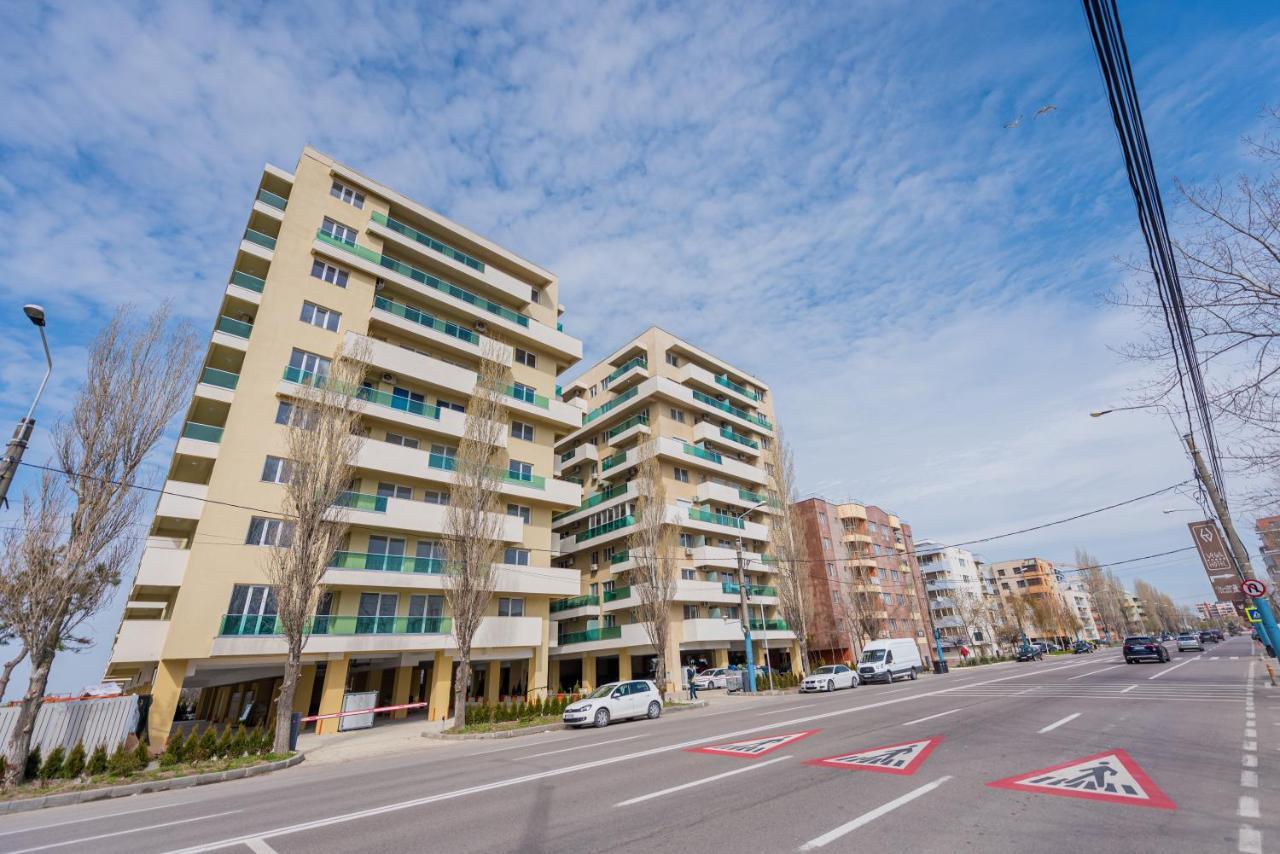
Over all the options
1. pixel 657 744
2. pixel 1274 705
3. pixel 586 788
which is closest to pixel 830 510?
pixel 1274 705

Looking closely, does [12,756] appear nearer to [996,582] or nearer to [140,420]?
[140,420]

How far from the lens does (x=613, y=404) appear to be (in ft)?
146

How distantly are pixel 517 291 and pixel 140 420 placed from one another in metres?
21.9

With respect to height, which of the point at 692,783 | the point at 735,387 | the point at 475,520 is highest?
the point at 735,387

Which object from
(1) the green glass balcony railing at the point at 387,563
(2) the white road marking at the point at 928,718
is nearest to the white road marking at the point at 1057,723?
(2) the white road marking at the point at 928,718

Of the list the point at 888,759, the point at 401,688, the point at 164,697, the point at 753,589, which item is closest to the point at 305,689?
the point at 401,688

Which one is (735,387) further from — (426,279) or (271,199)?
(271,199)

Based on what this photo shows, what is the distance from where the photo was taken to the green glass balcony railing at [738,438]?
46.3m

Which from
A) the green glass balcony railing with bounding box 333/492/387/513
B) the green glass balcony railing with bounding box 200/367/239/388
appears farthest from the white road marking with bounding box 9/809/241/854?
the green glass balcony railing with bounding box 200/367/239/388

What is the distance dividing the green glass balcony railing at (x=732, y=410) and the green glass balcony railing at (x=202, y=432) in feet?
103

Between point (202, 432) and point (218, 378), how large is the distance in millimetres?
2515

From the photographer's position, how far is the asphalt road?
5.48 metres

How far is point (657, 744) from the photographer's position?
12398 mm

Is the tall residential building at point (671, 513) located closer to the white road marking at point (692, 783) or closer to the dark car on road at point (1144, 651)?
the dark car on road at point (1144, 651)
